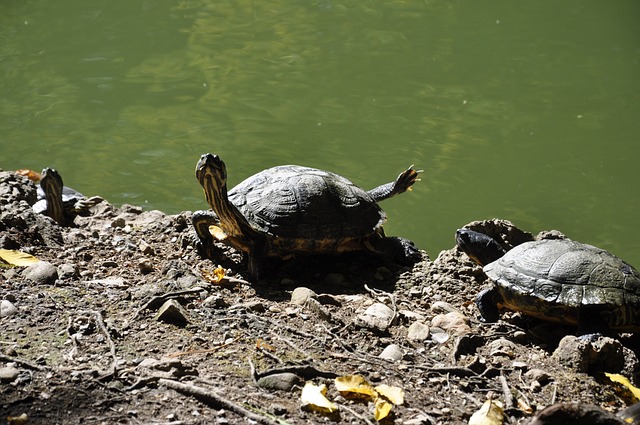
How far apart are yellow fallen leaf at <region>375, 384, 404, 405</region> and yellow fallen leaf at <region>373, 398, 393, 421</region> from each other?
0.05 meters

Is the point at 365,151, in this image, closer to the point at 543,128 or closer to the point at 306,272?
the point at 543,128

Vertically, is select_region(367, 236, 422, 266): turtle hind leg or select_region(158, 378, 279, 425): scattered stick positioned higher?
select_region(158, 378, 279, 425): scattered stick

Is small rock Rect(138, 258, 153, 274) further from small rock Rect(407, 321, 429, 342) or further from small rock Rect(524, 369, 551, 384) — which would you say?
small rock Rect(524, 369, 551, 384)

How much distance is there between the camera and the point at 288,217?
4.62 metres

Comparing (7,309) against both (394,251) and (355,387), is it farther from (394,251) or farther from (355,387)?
(394,251)

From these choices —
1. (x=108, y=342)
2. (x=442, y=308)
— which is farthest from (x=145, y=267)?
(x=442, y=308)

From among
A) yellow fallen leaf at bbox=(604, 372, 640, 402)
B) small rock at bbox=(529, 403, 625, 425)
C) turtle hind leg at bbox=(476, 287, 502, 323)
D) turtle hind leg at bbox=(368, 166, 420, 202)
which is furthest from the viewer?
turtle hind leg at bbox=(368, 166, 420, 202)

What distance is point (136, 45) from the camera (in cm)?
1090

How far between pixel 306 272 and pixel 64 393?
240 centimetres

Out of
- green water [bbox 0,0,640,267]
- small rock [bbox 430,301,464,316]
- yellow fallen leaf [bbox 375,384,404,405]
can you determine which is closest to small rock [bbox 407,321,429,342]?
small rock [bbox 430,301,464,316]

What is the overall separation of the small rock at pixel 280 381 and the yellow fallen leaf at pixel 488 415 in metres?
0.68

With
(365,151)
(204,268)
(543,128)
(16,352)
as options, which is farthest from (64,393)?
(543,128)

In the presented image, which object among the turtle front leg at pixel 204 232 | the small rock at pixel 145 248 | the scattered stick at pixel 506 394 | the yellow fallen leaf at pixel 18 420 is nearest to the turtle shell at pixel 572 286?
the scattered stick at pixel 506 394

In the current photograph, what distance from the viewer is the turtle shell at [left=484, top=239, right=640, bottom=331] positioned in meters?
3.79
